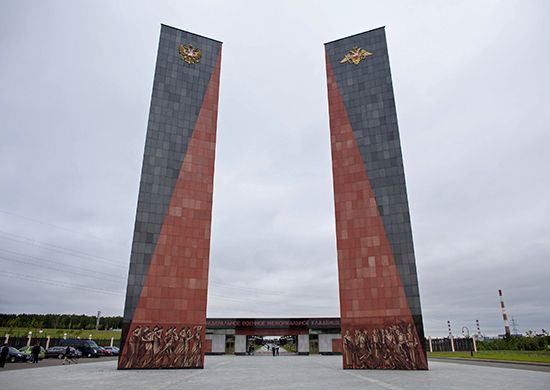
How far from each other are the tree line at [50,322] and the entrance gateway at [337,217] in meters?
91.9

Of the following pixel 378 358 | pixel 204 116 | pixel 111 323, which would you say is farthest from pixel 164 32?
pixel 111 323

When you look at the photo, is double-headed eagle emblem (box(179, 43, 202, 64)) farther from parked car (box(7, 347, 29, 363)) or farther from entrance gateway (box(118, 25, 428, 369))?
parked car (box(7, 347, 29, 363))

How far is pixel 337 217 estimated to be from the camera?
1351 inches

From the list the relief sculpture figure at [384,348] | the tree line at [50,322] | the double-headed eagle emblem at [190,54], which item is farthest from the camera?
the tree line at [50,322]

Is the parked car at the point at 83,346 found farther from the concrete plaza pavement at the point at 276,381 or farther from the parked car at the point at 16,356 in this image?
the concrete plaza pavement at the point at 276,381

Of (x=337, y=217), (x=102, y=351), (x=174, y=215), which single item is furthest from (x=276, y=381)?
(x=102, y=351)

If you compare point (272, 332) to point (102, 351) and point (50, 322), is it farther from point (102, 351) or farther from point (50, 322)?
point (50, 322)

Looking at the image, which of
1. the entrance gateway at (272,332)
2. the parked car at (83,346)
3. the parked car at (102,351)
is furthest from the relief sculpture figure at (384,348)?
the parked car at (102,351)

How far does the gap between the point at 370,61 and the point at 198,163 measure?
65.3 ft

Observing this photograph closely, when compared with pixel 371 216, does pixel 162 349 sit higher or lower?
lower

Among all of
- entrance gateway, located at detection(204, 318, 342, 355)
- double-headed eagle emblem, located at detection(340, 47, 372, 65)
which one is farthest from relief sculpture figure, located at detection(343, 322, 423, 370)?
entrance gateway, located at detection(204, 318, 342, 355)

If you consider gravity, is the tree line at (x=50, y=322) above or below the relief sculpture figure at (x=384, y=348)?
above

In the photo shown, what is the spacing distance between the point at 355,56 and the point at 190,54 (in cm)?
1735

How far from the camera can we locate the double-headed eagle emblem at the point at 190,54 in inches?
1581
